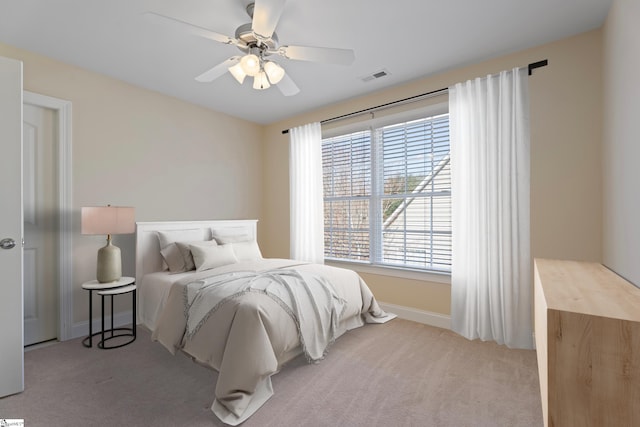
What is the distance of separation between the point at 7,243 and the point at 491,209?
11.9 feet

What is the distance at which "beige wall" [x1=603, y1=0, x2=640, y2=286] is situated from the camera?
60.9 inches

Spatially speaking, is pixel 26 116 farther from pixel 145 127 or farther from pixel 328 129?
pixel 328 129

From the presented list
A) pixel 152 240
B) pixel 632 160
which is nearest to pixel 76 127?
pixel 152 240

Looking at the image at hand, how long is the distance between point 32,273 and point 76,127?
141cm

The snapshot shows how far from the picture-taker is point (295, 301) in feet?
7.13

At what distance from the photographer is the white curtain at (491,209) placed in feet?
8.34

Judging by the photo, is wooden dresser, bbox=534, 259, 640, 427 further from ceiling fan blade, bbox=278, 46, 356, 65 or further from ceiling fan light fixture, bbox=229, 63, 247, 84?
ceiling fan light fixture, bbox=229, 63, 247, 84

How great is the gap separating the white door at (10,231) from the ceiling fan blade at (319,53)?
1.77 m

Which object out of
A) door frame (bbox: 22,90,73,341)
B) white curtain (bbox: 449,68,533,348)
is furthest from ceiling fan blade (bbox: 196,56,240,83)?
white curtain (bbox: 449,68,533,348)

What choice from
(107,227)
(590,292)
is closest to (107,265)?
(107,227)

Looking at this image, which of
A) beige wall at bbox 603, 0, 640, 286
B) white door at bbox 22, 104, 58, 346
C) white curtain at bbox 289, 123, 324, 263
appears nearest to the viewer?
beige wall at bbox 603, 0, 640, 286

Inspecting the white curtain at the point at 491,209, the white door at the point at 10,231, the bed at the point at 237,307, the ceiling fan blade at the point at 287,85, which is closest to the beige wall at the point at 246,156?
the white curtain at the point at 491,209

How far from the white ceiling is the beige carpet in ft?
7.55

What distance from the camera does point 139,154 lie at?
10.9 ft
